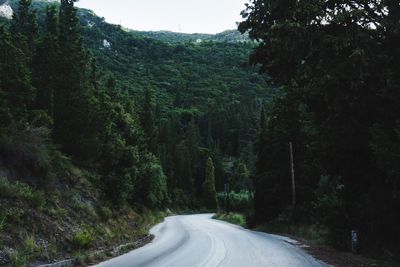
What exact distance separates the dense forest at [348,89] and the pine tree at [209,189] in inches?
3947

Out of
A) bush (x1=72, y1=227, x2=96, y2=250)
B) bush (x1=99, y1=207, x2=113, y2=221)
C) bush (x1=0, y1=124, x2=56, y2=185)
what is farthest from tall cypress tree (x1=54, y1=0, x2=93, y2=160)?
bush (x1=72, y1=227, x2=96, y2=250)

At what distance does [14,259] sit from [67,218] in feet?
25.7

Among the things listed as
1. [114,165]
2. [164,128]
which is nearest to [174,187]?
[164,128]

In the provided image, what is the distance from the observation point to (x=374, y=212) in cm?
1725

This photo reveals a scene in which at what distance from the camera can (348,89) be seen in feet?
52.7

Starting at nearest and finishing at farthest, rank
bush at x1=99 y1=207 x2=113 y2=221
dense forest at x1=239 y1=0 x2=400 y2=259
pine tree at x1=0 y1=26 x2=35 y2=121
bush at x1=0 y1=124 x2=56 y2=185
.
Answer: dense forest at x1=239 y1=0 x2=400 y2=259 → bush at x1=0 y1=124 x2=56 y2=185 → pine tree at x1=0 y1=26 x2=35 y2=121 → bush at x1=99 y1=207 x2=113 y2=221

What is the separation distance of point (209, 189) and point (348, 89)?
354 feet

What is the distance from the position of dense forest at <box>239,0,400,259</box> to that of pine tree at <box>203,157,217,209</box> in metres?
100

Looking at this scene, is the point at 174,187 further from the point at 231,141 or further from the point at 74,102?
the point at 74,102

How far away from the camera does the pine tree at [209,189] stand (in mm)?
121875

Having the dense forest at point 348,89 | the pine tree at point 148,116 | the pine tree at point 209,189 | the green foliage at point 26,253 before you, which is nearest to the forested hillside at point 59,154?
the green foliage at point 26,253

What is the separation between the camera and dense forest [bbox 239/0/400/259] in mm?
14953

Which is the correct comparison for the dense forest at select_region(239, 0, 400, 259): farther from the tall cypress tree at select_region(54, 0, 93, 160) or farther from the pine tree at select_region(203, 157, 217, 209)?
the pine tree at select_region(203, 157, 217, 209)

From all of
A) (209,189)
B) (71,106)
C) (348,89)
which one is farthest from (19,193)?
(209,189)
